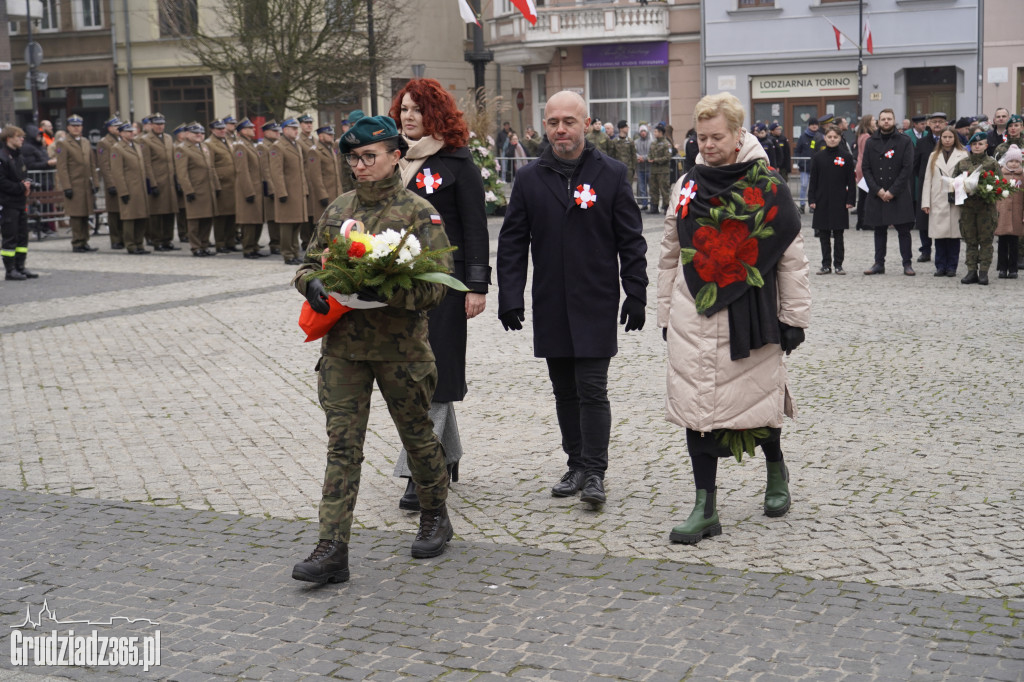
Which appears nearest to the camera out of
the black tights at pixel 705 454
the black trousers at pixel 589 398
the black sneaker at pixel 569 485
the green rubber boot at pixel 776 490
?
the black tights at pixel 705 454

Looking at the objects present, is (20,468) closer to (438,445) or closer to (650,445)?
(438,445)

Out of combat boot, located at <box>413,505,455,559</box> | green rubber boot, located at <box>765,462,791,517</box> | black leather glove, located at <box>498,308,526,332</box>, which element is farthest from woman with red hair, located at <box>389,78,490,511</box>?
green rubber boot, located at <box>765,462,791,517</box>

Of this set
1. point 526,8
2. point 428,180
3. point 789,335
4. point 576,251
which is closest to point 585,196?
point 576,251

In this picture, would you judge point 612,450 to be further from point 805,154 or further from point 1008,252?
point 805,154

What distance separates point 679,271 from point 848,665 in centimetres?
207

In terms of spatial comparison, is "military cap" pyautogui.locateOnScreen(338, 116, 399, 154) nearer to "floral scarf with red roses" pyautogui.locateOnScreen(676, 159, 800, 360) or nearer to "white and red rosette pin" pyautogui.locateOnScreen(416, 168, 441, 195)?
"white and red rosette pin" pyautogui.locateOnScreen(416, 168, 441, 195)

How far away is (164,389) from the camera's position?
30.9 feet

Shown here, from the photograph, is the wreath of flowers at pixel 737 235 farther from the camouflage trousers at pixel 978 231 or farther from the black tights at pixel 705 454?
the camouflage trousers at pixel 978 231

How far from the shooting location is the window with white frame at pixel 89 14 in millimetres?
46094

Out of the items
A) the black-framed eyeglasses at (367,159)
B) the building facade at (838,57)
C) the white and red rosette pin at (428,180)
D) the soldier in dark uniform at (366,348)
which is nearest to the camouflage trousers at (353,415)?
the soldier in dark uniform at (366,348)

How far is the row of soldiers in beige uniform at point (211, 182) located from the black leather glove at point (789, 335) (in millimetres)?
13976

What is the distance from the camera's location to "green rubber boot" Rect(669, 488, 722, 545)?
552 centimetres

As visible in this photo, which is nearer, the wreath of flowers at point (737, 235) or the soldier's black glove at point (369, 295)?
the soldier's black glove at point (369, 295)

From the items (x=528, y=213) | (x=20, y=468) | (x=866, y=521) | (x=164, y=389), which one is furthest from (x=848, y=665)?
(x=164, y=389)
